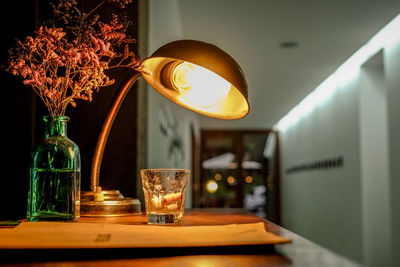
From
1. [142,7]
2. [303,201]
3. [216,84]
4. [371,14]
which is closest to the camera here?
[216,84]

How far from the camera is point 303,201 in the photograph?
7602mm

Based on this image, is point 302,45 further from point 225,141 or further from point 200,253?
point 225,141

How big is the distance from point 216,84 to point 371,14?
9.44ft

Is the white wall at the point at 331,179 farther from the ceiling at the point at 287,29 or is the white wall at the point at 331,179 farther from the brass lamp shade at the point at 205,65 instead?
the brass lamp shade at the point at 205,65

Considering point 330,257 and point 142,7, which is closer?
point 330,257

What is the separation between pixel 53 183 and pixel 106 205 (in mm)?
180

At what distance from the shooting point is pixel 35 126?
133cm

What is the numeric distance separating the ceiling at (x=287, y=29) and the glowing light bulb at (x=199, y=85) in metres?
2.27

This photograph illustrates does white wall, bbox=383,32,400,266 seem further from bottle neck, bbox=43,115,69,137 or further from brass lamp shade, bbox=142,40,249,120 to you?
bottle neck, bbox=43,115,69,137

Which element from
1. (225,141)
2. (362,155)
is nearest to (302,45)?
(362,155)

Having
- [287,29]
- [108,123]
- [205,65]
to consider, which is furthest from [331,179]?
[205,65]

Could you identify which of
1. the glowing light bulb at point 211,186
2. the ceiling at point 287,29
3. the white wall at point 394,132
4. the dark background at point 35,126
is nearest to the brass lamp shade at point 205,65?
the dark background at point 35,126

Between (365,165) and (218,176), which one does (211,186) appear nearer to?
(218,176)

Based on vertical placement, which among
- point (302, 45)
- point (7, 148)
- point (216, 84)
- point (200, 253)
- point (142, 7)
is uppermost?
point (302, 45)
